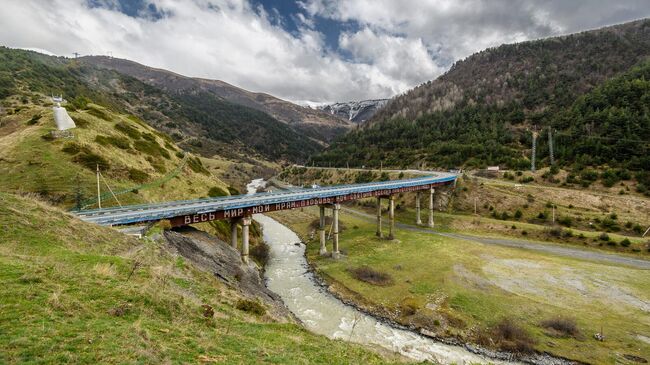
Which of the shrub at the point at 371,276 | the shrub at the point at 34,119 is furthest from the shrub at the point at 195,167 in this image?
the shrub at the point at 371,276

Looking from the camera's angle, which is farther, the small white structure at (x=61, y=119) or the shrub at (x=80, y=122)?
the shrub at (x=80, y=122)

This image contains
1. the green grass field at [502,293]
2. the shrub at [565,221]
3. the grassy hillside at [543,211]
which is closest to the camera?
the green grass field at [502,293]

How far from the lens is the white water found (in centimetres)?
3075

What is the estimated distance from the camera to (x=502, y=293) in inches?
1615

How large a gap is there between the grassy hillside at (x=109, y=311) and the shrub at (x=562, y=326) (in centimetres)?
2723

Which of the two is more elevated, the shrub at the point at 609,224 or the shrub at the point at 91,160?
the shrub at the point at 91,160

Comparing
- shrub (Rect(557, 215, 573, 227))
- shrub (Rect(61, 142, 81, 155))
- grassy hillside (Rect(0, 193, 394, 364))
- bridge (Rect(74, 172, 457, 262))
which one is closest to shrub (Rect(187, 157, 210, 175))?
shrub (Rect(61, 142, 81, 155))

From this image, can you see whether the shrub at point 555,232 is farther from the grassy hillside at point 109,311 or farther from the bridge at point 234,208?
the grassy hillside at point 109,311

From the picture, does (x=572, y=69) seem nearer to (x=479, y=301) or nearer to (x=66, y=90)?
(x=479, y=301)

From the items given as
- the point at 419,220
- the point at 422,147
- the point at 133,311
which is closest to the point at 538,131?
the point at 422,147

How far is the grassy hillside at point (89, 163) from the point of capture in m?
43.3

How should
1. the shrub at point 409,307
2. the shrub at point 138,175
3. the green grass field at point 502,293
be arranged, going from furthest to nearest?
the shrub at point 138,175 → the shrub at point 409,307 → the green grass field at point 502,293

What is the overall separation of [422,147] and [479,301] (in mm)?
131467

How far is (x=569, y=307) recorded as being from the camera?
37.4 meters
